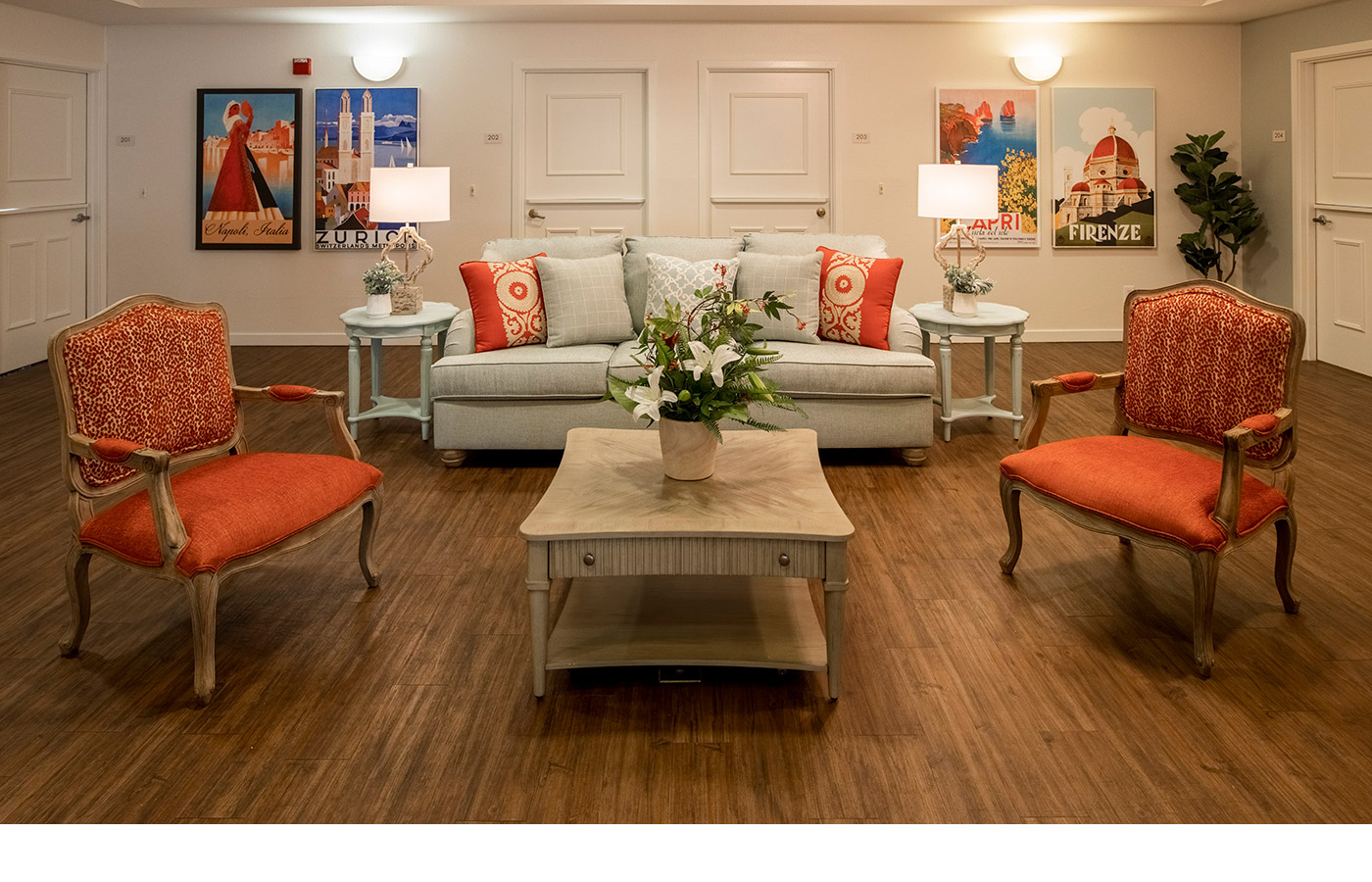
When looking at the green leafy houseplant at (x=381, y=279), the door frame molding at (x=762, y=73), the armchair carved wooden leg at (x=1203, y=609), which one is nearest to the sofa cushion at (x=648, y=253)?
the green leafy houseplant at (x=381, y=279)

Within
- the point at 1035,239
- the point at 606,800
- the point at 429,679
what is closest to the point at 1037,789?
the point at 606,800

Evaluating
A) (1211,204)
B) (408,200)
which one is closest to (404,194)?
(408,200)

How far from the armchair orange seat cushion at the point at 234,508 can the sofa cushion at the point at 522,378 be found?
1.58 metres

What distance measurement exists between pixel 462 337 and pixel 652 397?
2.40m

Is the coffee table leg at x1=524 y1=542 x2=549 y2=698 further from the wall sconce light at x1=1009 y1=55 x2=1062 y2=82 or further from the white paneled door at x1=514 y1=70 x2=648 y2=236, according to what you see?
the wall sconce light at x1=1009 y1=55 x2=1062 y2=82

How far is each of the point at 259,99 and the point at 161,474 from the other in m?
6.23

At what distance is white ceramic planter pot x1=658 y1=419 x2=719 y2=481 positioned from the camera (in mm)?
3129

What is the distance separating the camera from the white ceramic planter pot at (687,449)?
313cm

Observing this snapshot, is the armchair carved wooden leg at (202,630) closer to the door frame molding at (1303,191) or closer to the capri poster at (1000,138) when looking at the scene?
the capri poster at (1000,138)

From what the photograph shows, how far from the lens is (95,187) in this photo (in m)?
8.21

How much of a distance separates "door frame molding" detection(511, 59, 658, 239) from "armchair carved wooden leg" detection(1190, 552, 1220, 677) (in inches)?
231

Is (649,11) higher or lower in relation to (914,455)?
higher

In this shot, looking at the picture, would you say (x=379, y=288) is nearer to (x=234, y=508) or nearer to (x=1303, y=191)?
(x=234, y=508)
